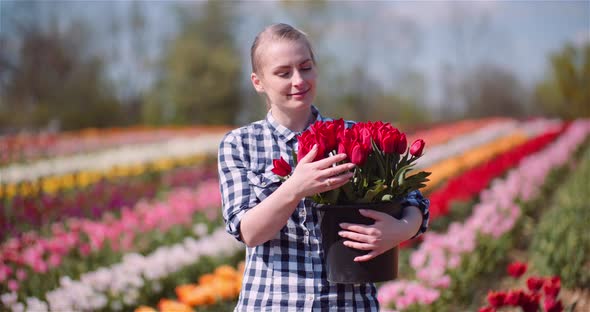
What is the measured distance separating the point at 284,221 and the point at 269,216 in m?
0.04

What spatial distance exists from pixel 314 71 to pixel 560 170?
8.40m

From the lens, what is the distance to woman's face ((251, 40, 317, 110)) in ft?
5.73

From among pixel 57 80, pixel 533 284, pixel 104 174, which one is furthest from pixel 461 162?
pixel 57 80

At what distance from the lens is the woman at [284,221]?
165 cm

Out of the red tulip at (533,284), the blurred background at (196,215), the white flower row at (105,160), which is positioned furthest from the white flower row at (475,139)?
the red tulip at (533,284)

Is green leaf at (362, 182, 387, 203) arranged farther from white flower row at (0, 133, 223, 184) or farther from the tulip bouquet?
white flower row at (0, 133, 223, 184)

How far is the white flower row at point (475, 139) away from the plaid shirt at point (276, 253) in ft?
25.1

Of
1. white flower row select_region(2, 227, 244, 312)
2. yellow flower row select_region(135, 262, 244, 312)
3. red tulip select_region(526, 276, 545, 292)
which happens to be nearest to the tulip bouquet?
red tulip select_region(526, 276, 545, 292)

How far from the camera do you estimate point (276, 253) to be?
68.7 inches

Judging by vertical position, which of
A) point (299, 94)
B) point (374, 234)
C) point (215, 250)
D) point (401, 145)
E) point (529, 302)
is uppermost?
point (299, 94)

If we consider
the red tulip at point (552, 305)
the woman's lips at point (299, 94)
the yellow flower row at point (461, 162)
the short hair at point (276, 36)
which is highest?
the short hair at point (276, 36)

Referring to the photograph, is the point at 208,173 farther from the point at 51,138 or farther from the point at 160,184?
the point at 51,138

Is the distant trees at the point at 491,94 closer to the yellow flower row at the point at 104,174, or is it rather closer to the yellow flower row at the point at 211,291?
the yellow flower row at the point at 104,174

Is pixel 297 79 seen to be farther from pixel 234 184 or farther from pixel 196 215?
pixel 196 215
